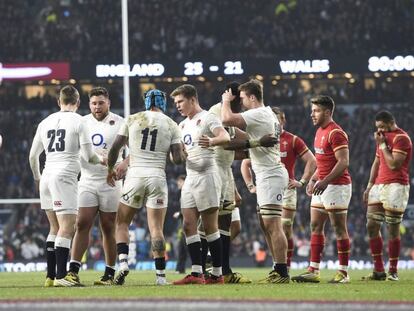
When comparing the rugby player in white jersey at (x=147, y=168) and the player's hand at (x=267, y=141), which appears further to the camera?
the player's hand at (x=267, y=141)

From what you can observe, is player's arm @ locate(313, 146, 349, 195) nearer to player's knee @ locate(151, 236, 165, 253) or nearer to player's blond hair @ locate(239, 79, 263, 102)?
player's blond hair @ locate(239, 79, 263, 102)

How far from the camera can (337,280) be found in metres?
12.4

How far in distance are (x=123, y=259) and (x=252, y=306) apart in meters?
4.13

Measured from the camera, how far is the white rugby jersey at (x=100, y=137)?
1231 centimetres

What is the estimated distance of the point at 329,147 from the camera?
41.5 feet

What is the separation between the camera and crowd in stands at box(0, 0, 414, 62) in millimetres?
36000

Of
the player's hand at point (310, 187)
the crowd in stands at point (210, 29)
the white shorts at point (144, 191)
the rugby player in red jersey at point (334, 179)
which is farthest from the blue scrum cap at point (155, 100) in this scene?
the crowd in stands at point (210, 29)

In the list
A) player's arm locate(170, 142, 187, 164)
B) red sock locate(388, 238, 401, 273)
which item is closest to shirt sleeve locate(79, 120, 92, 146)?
player's arm locate(170, 142, 187, 164)

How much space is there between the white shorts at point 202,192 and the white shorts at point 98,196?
0.97m

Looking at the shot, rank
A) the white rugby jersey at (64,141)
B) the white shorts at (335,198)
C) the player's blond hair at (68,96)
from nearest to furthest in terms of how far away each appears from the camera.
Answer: the white rugby jersey at (64,141) < the player's blond hair at (68,96) < the white shorts at (335,198)

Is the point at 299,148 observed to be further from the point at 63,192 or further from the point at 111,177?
the point at 63,192

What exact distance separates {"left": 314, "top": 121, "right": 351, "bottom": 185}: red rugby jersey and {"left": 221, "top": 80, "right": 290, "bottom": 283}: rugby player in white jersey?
2.71 ft

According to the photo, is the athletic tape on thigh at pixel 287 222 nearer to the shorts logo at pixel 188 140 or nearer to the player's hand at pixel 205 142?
the shorts logo at pixel 188 140

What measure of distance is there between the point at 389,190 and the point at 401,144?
64 centimetres
